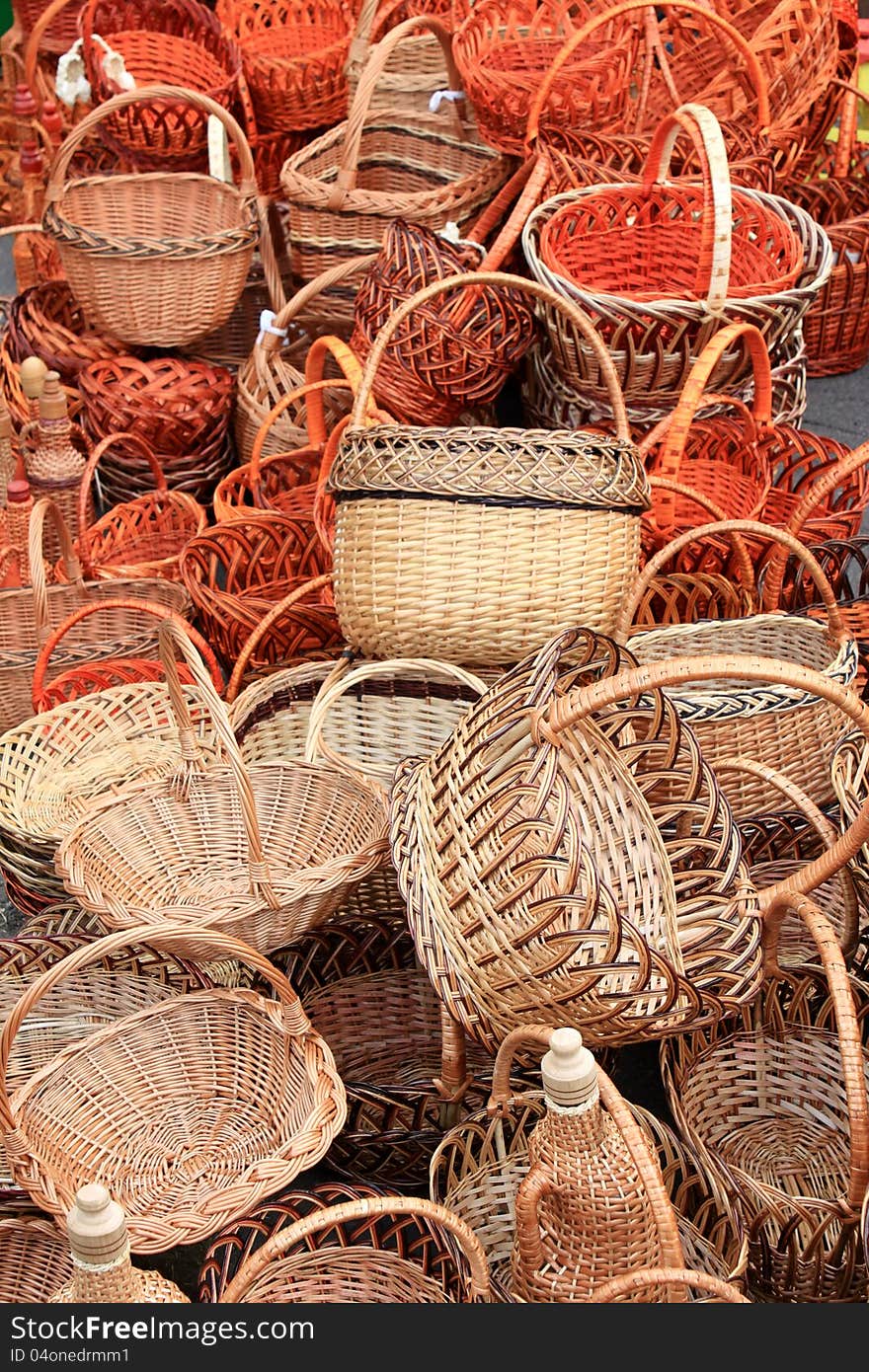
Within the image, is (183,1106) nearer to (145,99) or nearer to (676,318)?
(676,318)

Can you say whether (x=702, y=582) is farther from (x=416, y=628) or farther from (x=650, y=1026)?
(x=650, y=1026)

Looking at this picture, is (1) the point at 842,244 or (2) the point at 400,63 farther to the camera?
(2) the point at 400,63

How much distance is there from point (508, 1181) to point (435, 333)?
139 cm

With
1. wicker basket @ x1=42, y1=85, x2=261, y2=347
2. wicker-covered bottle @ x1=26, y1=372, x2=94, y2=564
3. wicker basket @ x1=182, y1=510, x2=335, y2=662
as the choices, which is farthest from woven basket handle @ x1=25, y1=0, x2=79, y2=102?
wicker basket @ x1=182, y1=510, x2=335, y2=662

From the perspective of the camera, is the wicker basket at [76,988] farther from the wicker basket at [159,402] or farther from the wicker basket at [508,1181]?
the wicker basket at [159,402]

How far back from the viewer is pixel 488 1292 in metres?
1.68

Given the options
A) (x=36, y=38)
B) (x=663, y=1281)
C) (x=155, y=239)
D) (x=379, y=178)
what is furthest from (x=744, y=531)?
(x=36, y=38)

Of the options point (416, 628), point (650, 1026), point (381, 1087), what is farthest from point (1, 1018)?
point (650, 1026)

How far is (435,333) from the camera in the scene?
8.80 ft

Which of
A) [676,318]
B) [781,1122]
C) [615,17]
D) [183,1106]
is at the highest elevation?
[615,17]

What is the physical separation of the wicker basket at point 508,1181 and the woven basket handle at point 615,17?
189cm

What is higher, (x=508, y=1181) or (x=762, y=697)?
(x=762, y=697)

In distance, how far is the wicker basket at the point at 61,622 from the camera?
9.02 ft

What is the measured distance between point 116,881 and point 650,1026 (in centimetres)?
80
